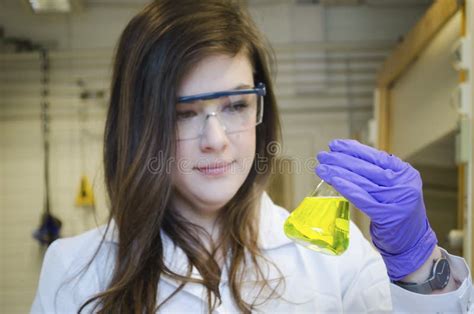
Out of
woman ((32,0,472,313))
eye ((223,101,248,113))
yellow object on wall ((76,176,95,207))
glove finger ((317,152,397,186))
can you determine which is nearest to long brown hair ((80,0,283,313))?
woman ((32,0,472,313))

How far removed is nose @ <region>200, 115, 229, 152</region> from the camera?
108cm

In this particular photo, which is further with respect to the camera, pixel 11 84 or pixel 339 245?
pixel 11 84

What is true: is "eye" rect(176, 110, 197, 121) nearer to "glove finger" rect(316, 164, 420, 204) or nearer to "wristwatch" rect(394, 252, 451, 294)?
"glove finger" rect(316, 164, 420, 204)

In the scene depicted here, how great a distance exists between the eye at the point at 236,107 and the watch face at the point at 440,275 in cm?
48

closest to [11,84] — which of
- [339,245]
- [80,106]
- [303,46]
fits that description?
[80,106]

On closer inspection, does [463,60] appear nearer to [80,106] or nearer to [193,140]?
[193,140]

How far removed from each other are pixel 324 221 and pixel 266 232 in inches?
13.6

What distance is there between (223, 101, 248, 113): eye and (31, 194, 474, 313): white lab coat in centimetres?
29

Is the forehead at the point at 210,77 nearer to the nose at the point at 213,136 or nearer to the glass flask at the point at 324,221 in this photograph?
the nose at the point at 213,136

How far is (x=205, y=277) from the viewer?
1.16 metres

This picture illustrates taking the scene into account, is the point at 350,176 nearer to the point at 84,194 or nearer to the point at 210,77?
the point at 210,77

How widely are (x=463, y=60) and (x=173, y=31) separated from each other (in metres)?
0.82

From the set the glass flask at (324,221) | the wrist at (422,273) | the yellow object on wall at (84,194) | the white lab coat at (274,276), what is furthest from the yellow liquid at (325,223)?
the yellow object on wall at (84,194)

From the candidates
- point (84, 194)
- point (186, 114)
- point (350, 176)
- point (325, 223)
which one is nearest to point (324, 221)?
point (325, 223)
